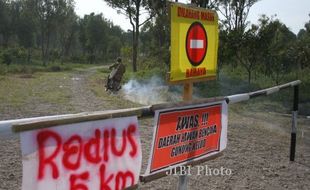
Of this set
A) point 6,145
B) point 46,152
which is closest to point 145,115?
point 46,152

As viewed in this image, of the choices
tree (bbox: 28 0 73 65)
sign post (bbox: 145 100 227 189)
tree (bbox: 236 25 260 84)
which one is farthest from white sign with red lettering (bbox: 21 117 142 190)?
tree (bbox: 28 0 73 65)

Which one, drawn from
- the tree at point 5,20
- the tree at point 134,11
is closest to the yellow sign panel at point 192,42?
the tree at point 134,11

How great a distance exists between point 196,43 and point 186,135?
0.77 metres

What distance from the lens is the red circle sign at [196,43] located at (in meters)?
3.40

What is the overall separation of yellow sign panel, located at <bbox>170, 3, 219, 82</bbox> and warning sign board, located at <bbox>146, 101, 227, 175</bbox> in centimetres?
28

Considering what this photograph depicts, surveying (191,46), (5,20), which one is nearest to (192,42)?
(191,46)

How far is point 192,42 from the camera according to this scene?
3.44m

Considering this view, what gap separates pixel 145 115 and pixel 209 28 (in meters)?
1.18

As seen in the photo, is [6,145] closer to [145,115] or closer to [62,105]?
[145,115]

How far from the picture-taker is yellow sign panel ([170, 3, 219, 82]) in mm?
3221

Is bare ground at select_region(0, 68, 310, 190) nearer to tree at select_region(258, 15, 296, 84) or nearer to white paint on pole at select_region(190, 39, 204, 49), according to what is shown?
white paint on pole at select_region(190, 39, 204, 49)

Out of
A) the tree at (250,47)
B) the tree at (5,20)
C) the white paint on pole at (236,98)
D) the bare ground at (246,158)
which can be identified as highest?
the tree at (5,20)

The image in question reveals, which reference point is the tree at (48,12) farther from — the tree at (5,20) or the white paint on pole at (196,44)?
the white paint on pole at (196,44)

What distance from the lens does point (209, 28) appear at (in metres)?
3.69
